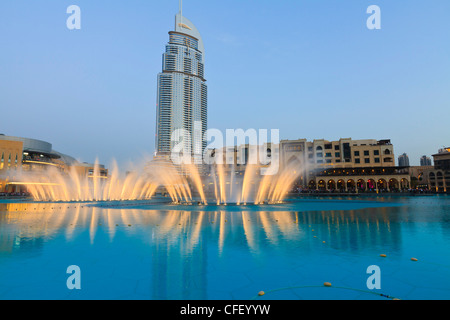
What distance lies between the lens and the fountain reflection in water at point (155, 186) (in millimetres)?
51625

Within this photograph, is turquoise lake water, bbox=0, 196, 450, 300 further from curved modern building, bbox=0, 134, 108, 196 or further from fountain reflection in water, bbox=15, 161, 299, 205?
curved modern building, bbox=0, 134, 108, 196

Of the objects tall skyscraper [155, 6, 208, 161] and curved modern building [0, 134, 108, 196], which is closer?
curved modern building [0, 134, 108, 196]

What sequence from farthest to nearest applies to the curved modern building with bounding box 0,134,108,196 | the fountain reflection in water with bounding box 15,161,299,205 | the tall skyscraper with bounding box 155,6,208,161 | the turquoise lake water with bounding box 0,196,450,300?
the tall skyscraper with bounding box 155,6,208,161 → the curved modern building with bounding box 0,134,108,196 → the fountain reflection in water with bounding box 15,161,299,205 → the turquoise lake water with bounding box 0,196,450,300

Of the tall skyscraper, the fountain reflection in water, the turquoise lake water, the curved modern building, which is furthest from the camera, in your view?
the tall skyscraper

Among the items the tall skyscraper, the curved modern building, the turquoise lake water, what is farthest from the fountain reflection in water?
the tall skyscraper

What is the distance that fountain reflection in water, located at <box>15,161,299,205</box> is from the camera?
51.6 m

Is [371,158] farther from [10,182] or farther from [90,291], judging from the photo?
[10,182]

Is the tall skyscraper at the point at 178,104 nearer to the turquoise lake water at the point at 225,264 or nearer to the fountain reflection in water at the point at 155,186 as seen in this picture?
the fountain reflection in water at the point at 155,186

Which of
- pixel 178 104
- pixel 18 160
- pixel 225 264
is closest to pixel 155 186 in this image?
pixel 18 160

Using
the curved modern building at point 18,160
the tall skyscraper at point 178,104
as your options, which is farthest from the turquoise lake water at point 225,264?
the tall skyscraper at point 178,104

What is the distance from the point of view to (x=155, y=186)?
80812 millimetres
